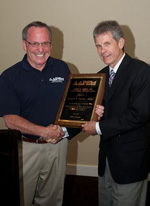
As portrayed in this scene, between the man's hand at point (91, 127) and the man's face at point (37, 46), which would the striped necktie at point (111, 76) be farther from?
the man's face at point (37, 46)

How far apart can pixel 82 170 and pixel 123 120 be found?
207 cm

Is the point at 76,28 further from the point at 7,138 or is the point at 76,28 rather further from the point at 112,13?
the point at 7,138

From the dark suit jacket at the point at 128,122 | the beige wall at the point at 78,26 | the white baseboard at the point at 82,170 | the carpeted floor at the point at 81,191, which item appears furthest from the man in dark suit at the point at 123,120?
the white baseboard at the point at 82,170

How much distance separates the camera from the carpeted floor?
3006mm

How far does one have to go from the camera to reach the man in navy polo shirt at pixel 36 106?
2.14 meters

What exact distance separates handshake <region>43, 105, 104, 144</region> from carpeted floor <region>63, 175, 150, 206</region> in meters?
1.10

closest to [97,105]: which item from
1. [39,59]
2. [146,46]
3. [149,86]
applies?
[149,86]

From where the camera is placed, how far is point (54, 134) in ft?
7.06

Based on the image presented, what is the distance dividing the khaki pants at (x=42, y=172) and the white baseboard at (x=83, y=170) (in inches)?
49.7

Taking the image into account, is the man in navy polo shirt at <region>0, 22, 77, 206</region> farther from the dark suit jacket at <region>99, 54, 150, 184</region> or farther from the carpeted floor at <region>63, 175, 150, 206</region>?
the carpeted floor at <region>63, 175, 150, 206</region>

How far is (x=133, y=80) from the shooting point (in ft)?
5.87

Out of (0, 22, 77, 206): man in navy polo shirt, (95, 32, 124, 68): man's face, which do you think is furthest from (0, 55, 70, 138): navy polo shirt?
(95, 32, 124, 68): man's face

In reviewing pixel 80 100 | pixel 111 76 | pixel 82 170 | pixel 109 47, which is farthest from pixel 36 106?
pixel 82 170

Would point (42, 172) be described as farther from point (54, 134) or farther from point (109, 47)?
point (109, 47)
